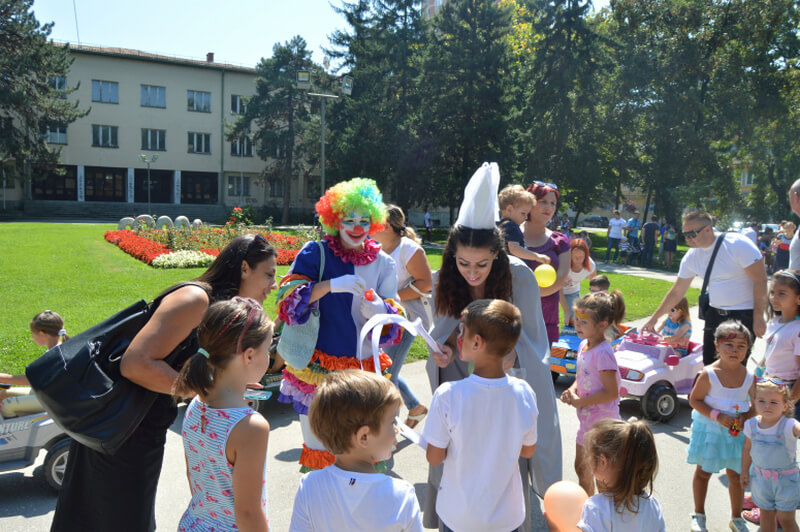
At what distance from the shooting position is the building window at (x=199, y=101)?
49000mm

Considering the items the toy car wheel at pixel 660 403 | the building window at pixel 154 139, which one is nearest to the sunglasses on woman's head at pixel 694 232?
the toy car wheel at pixel 660 403

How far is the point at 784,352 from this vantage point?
4.29 metres

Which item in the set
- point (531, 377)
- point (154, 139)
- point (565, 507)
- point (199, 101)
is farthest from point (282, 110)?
point (565, 507)

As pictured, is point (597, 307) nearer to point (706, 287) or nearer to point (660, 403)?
point (706, 287)

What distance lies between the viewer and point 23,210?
145ft

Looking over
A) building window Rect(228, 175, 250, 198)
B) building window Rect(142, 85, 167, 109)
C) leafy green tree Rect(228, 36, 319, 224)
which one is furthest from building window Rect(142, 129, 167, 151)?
leafy green tree Rect(228, 36, 319, 224)

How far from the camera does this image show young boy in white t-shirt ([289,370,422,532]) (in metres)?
1.92

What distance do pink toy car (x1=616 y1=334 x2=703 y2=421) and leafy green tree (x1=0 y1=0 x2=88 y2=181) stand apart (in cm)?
4268

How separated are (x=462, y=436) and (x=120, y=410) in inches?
53.3

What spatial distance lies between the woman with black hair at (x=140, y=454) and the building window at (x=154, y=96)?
51274mm

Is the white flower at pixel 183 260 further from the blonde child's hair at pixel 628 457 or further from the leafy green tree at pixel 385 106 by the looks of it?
the leafy green tree at pixel 385 106

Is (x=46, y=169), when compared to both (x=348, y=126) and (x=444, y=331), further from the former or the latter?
(x=444, y=331)

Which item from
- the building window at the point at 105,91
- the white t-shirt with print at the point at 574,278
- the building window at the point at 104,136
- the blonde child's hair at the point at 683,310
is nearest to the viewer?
the blonde child's hair at the point at 683,310

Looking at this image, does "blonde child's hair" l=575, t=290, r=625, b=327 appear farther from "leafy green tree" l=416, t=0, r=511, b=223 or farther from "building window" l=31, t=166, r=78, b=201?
"building window" l=31, t=166, r=78, b=201
